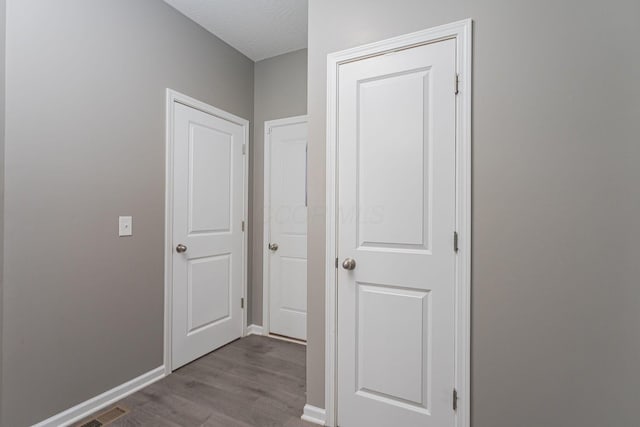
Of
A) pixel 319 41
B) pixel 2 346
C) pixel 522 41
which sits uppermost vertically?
pixel 319 41

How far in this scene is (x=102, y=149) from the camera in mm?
1933

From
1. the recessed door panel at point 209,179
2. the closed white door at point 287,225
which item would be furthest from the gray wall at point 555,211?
the recessed door panel at point 209,179

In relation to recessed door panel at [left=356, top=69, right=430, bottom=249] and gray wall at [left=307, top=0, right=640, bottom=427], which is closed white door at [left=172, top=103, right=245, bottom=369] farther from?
gray wall at [left=307, top=0, right=640, bottom=427]

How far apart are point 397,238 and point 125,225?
5.85 feet

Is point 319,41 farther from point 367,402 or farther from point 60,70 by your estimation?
point 367,402

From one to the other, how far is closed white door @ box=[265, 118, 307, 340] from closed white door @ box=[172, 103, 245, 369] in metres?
0.30

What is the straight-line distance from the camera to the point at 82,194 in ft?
6.00

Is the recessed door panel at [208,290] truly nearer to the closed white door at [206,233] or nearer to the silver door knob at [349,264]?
the closed white door at [206,233]

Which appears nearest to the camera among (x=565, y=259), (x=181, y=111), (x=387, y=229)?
(x=565, y=259)

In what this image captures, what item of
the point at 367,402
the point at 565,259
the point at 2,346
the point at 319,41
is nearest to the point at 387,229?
the point at 565,259

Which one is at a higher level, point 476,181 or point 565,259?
point 476,181

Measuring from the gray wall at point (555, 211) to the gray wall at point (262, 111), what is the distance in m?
1.77

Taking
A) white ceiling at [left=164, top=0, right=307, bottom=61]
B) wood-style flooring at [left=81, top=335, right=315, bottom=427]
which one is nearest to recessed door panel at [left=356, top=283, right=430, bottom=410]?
wood-style flooring at [left=81, top=335, right=315, bottom=427]

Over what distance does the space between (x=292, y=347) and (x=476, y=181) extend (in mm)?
2235
